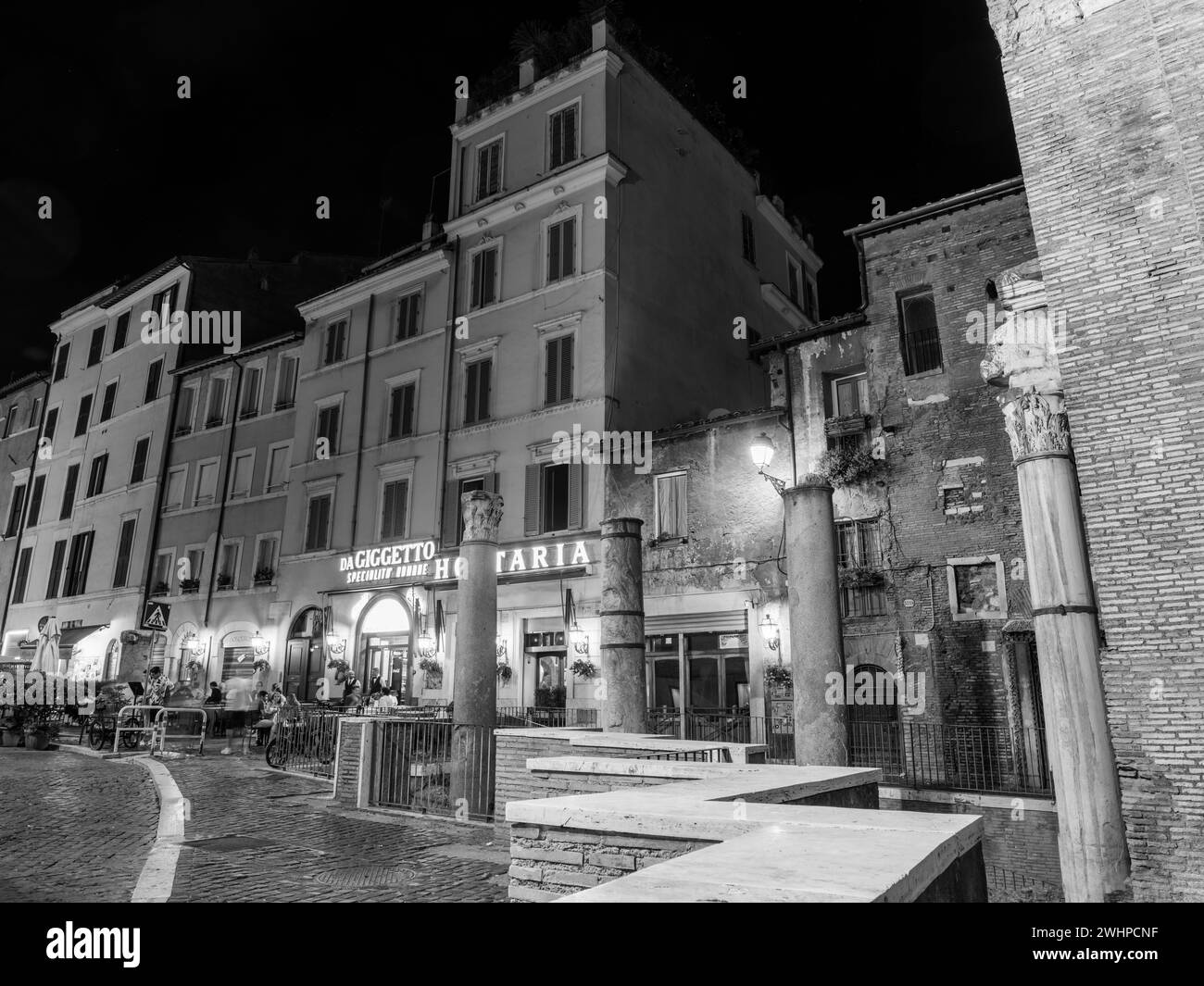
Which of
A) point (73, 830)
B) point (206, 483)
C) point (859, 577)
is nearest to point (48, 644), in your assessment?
point (206, 483)

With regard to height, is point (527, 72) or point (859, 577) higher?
point (527, 72)

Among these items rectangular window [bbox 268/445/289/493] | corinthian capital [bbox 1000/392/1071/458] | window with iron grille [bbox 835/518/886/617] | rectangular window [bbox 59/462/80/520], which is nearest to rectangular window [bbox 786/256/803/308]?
window with iron grille [bbox 835/518/886/617]

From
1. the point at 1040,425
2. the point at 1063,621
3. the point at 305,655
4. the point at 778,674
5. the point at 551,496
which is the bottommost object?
the point at 778,674

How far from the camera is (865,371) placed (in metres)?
19.5

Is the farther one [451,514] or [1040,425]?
[451,514]

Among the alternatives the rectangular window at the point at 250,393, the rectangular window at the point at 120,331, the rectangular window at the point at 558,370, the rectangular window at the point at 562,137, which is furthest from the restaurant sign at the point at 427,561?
the rectangular window at the point at 120,331

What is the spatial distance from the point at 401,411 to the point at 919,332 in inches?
639

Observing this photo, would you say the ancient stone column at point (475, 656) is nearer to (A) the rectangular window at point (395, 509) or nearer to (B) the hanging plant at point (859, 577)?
(B) the hanging plant at point (859, 577)

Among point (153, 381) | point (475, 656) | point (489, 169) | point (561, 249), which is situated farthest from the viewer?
point (153, 381)

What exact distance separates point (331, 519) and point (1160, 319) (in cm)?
2425

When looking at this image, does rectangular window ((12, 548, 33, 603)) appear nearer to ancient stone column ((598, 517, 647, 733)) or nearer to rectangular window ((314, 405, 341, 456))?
rectangular window ((314, 405, 341, 456))

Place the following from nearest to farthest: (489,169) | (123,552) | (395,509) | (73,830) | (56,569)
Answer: (73,830)
(395,509)
(489,169)
(123,552)
(56,569)

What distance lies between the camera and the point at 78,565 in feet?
116
